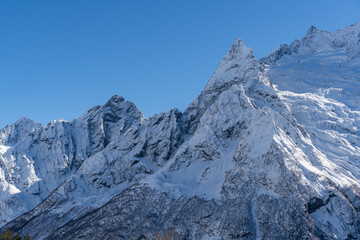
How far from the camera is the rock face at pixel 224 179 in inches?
4417

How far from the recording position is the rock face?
112 metres

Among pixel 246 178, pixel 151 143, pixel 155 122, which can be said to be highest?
pixel 155 122

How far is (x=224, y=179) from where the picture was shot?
131 m

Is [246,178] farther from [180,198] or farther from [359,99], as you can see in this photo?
[359,99]

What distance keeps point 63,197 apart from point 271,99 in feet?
331

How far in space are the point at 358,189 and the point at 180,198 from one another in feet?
191

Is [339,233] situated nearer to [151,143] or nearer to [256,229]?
[256,229]

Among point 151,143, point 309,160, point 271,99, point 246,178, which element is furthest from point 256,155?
point 151,143

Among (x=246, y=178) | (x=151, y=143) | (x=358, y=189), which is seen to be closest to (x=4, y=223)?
(x=151, y=143)

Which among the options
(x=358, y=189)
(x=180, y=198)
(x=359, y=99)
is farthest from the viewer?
(x=359, y=99)

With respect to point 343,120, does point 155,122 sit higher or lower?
higher

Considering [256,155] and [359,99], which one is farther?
[359,99]

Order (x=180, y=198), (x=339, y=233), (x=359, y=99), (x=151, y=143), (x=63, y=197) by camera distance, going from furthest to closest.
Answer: (x=359, y=99)
(x=151, y=143)
(x=63, y=197)
(x=180, y=198)
(x=339, y=233)

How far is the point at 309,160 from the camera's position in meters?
132
